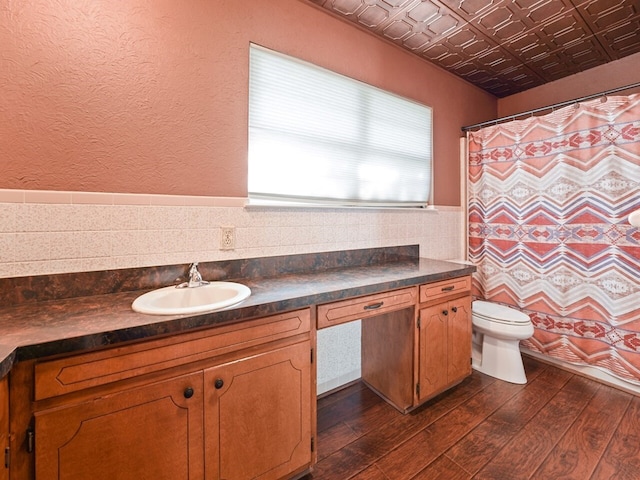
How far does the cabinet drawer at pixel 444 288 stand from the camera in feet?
5.68

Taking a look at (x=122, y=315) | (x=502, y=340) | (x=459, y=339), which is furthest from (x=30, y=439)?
(x=502, y=340)

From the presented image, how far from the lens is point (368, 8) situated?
1826mm

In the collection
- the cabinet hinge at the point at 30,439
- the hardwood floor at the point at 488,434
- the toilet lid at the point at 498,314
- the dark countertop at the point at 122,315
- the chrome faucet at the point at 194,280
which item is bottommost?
the hardwood floor at the point at 488,434

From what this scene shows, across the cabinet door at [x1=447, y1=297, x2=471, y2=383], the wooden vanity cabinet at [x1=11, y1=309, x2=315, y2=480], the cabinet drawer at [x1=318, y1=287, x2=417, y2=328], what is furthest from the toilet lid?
the wooden vanity cabinet at [x1=11, y1=309, x2=315, y2=480]

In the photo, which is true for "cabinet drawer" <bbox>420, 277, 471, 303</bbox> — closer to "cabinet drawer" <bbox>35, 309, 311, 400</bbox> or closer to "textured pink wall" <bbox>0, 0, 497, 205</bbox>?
"cabinet drawer" <bbox>35, 309, 311, 400</bbox>

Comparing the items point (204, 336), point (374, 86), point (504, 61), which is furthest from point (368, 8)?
point (204, 336)

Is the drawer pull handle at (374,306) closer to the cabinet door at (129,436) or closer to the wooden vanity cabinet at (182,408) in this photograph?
the wooden vanity cabinet at (182,408)

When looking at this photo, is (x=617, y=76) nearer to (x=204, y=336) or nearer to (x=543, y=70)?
(x=543, y=70)

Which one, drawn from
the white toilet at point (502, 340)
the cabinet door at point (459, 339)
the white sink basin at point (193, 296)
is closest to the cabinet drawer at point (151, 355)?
the white sink basin at point (193, 296)

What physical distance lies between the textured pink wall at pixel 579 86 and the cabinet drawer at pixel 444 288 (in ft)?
6.87

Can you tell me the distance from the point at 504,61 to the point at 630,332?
223 centimetres

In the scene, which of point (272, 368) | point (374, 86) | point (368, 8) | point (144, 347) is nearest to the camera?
point (144, 347)

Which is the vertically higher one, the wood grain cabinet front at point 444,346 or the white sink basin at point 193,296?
the white sink basin at point 193,296

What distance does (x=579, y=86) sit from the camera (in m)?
2.56
